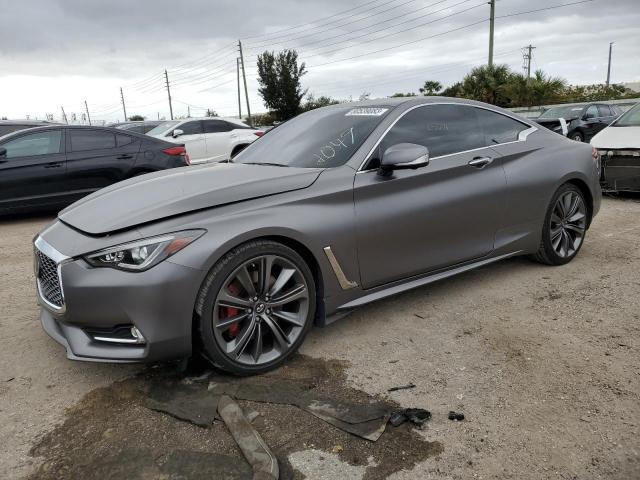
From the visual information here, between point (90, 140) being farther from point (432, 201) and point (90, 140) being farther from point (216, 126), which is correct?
point (432, 201)

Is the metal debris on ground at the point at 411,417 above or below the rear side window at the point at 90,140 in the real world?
below

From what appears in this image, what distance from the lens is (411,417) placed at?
2.56 metres

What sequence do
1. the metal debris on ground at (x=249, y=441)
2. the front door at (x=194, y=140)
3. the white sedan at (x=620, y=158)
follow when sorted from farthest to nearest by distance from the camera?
the front door at (x=194, y=140), the white sedan at (x=620, y=158), the metal debris on ground at (x=249, y=441)

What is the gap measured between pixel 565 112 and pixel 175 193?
16966 millimetres

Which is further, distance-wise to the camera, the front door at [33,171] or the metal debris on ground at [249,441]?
the front door at [33,171]

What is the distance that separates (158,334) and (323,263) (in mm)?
1016

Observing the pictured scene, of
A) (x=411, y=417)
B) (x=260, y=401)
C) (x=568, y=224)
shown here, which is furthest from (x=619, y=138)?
(x=260, y=401)

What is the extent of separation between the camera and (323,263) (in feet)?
10.4

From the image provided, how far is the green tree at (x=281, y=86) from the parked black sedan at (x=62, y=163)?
1449 inches

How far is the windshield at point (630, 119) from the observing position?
27.6ft

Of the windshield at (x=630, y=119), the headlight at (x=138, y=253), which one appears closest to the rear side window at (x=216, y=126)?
the windshield at (x=630, y=119)

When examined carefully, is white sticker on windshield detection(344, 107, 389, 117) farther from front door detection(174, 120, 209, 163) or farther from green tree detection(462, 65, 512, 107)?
green tree detection(462, 65, 512, 107)

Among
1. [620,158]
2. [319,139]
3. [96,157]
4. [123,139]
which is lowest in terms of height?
[620,158]

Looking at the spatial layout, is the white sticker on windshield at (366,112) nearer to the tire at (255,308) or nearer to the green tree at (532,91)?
the tire at (255,308)
